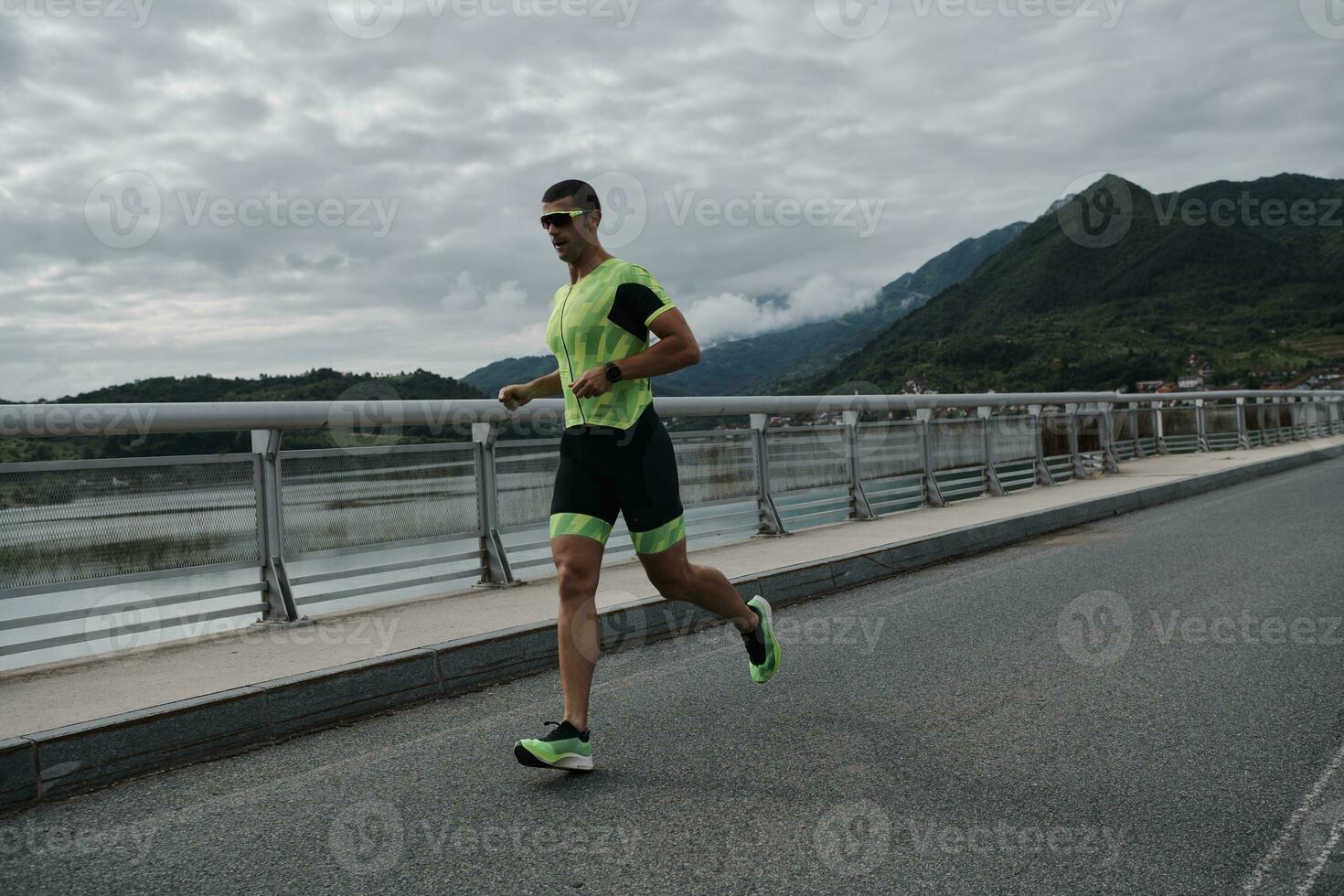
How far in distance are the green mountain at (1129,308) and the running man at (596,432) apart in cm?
6200

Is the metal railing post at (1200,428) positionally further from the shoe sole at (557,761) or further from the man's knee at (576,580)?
the shoe sole at (557,761)

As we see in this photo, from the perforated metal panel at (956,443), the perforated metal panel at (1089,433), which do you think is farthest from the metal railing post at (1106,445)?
the perforated metal panel at (956,443)

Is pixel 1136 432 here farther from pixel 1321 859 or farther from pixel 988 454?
pixel 1321 859

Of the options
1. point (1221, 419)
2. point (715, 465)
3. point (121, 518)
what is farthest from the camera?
point (1221, 419)

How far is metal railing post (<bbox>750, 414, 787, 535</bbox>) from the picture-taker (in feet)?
33.0

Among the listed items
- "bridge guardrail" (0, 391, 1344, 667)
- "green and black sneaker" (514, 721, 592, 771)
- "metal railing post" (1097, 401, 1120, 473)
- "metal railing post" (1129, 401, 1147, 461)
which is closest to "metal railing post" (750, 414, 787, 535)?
"bridge guardrail" (0, 391, 1344, 667)

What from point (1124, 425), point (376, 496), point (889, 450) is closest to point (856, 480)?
point (889, 450)

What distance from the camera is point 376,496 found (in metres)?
6.66

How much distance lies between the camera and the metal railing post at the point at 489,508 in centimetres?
737

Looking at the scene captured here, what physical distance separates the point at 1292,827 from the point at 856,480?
8576 millimetres

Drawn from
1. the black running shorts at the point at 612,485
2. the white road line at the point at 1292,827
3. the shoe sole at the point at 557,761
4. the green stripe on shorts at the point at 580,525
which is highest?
the black running shorts at the point at 612,485

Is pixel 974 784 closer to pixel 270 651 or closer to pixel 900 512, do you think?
pixel 270 651

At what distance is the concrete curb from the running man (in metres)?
1.22

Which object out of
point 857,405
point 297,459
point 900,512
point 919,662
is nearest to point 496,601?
point 297,459
